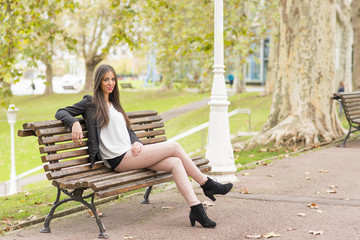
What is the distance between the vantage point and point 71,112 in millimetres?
5586

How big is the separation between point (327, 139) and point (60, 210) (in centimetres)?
635

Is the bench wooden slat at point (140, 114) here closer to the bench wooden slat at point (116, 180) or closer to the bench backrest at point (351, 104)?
the bench wooden slat at point (116, 180)

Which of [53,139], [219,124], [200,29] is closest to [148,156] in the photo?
[53,139]

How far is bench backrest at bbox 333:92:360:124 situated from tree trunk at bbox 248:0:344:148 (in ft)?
1.79

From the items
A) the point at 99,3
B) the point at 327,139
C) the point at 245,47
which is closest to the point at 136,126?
the point at 327,139

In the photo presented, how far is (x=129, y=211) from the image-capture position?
605 centimetres

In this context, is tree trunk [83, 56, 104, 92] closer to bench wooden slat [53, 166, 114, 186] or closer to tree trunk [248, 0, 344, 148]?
tree trunk [248, 0, 344, 148]

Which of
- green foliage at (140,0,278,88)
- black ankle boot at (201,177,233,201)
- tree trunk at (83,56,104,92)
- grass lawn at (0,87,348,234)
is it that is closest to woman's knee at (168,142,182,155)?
black ankle boot at (201,177,233,201)

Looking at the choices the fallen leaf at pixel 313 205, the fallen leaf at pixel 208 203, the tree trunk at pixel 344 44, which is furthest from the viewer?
the tree trunk at pixel 344 44

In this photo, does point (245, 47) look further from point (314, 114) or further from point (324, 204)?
point (324, 204)

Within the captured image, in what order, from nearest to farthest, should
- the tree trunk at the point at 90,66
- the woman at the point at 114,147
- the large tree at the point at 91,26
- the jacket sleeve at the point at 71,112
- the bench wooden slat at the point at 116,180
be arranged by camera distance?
the bench wooden slat at the point at 116,180 < the jacket sleeve at the point at 71,112 < the woman at the point at 114,147 < the large tree at the point at 91,26 < the tree trunk at the point at 90,66

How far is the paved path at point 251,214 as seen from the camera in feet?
16.8

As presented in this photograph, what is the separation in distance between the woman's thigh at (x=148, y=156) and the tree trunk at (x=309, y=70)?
5.78m

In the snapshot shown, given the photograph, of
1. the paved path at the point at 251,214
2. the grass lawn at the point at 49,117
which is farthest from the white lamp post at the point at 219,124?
the grass lawn at the point at 49,117
